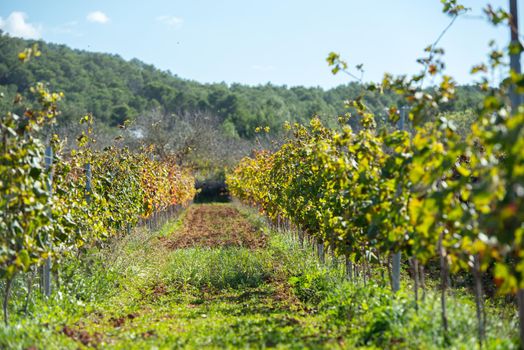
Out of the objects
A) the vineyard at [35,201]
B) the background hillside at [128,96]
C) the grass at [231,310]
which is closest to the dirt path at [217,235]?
the grass at [231,310]

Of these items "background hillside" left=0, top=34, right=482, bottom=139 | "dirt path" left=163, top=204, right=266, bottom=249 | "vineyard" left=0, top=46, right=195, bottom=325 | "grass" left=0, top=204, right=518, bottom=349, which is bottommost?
"dirt path" left=163, top=204, right=266, bottom=249

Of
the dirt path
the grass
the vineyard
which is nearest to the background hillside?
the dirt path

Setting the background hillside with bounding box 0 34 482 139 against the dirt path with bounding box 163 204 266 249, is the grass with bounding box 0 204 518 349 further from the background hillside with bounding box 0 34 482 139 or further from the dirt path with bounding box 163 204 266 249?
the background hillside with bounding box 0 34 482 139

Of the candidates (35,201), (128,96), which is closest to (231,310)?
(35,201)

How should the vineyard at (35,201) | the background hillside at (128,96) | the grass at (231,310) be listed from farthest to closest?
the background hillside at (128,96) → the vineyard at (35,201) → the grass at (231,310)

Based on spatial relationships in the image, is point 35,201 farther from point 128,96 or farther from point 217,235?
point 128,96

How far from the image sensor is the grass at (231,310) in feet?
18.7

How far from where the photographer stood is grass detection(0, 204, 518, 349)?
5691mm

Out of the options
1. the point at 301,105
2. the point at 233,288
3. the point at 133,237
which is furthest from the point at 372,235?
the point at 301,105

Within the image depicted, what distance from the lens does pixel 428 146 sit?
5062 millimetres

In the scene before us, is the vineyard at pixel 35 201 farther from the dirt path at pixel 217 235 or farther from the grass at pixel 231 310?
the dirt path at pixel 217 235

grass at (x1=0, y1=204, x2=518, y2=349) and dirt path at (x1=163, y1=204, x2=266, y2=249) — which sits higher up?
grass at (x1=0, y1=204, x2=518, y2=349)

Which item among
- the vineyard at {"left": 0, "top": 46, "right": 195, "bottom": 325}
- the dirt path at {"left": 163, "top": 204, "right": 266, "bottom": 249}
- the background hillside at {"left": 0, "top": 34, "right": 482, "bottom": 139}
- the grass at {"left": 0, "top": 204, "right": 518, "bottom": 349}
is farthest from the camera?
the background hillside at {"left": 0, "top": 34, "right": 482, "bottom": 139}

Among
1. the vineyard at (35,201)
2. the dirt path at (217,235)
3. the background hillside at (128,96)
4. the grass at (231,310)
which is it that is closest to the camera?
the grass at (231,310)
